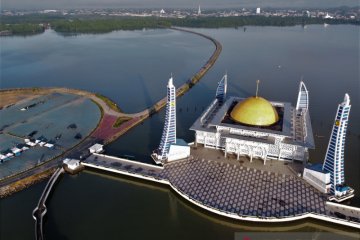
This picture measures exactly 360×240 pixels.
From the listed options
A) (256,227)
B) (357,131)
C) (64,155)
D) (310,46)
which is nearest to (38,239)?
(64,155)

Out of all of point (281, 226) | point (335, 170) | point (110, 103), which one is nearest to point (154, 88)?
point (110, 103)

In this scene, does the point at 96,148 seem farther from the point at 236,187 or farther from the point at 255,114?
the point at 255,114

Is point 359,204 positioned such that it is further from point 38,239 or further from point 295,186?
point 38,239

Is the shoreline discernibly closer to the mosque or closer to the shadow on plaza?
the mosque

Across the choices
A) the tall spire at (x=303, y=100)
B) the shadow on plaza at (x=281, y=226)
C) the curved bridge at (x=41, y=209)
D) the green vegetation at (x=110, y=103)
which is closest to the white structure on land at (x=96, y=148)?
the curved bridge at (x=41, y=209)

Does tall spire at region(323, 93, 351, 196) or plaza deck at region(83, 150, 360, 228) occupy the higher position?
tall spire at region(323, 93, 351, 196)

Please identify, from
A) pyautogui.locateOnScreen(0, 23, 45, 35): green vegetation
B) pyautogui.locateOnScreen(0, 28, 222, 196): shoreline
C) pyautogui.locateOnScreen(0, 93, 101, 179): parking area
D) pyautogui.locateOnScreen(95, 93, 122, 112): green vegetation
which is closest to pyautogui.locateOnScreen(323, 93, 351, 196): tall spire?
pyautogui.locateOnScreen(0, 28, 222, 196): shoreline
